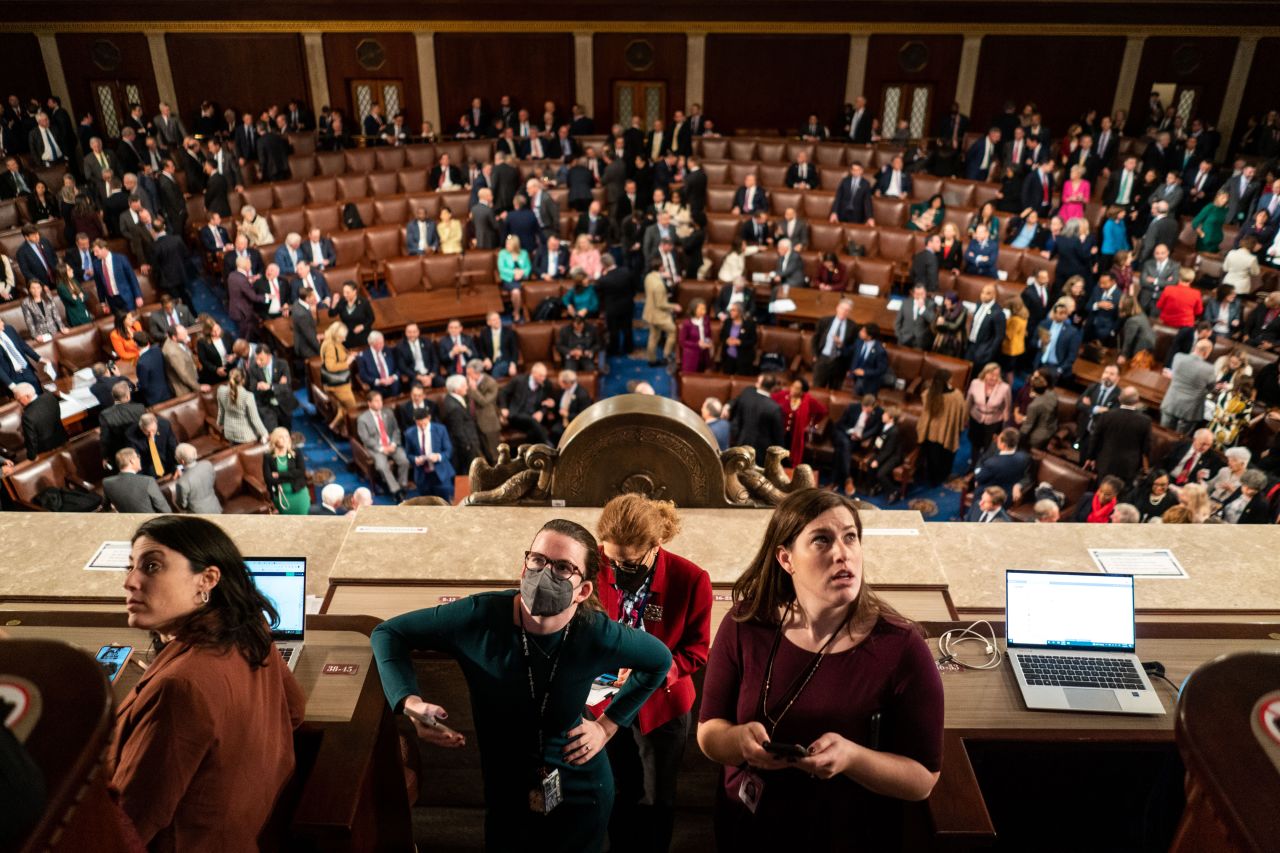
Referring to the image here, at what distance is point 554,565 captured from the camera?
2.09 meters

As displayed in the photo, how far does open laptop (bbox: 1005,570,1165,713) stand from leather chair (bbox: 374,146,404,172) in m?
12.5

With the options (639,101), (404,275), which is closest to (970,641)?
(404,275)

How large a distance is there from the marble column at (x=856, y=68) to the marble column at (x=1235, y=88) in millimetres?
5794

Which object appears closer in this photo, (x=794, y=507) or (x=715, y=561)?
(x=794, y=507)

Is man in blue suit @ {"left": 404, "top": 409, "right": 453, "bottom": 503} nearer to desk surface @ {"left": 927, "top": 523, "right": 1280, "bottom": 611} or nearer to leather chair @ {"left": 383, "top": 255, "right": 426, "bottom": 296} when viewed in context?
leather chair @ {"left": 383, "top": 255, "right": 426, "bottom": 296}

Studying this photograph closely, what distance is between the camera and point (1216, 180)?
466 inches

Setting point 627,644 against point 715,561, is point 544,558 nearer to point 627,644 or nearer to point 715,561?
point 627,644

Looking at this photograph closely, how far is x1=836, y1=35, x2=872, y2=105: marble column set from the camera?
15398mm

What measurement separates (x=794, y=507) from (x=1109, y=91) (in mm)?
16338

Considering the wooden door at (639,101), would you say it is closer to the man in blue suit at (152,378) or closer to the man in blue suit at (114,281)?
the man in blue suit at (114,281)

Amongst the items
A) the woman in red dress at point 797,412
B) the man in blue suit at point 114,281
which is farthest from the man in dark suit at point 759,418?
the man in blue suit at point 114,281

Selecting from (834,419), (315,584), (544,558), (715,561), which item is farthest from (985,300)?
(544,558)

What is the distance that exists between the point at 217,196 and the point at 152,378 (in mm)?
4244

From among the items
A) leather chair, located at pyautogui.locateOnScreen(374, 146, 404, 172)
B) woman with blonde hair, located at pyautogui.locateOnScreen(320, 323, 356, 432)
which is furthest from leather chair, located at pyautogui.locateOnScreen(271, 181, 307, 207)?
woman with blonde hair, located at pyautogui.locateOnScreen(320, 323, 356, 432)
